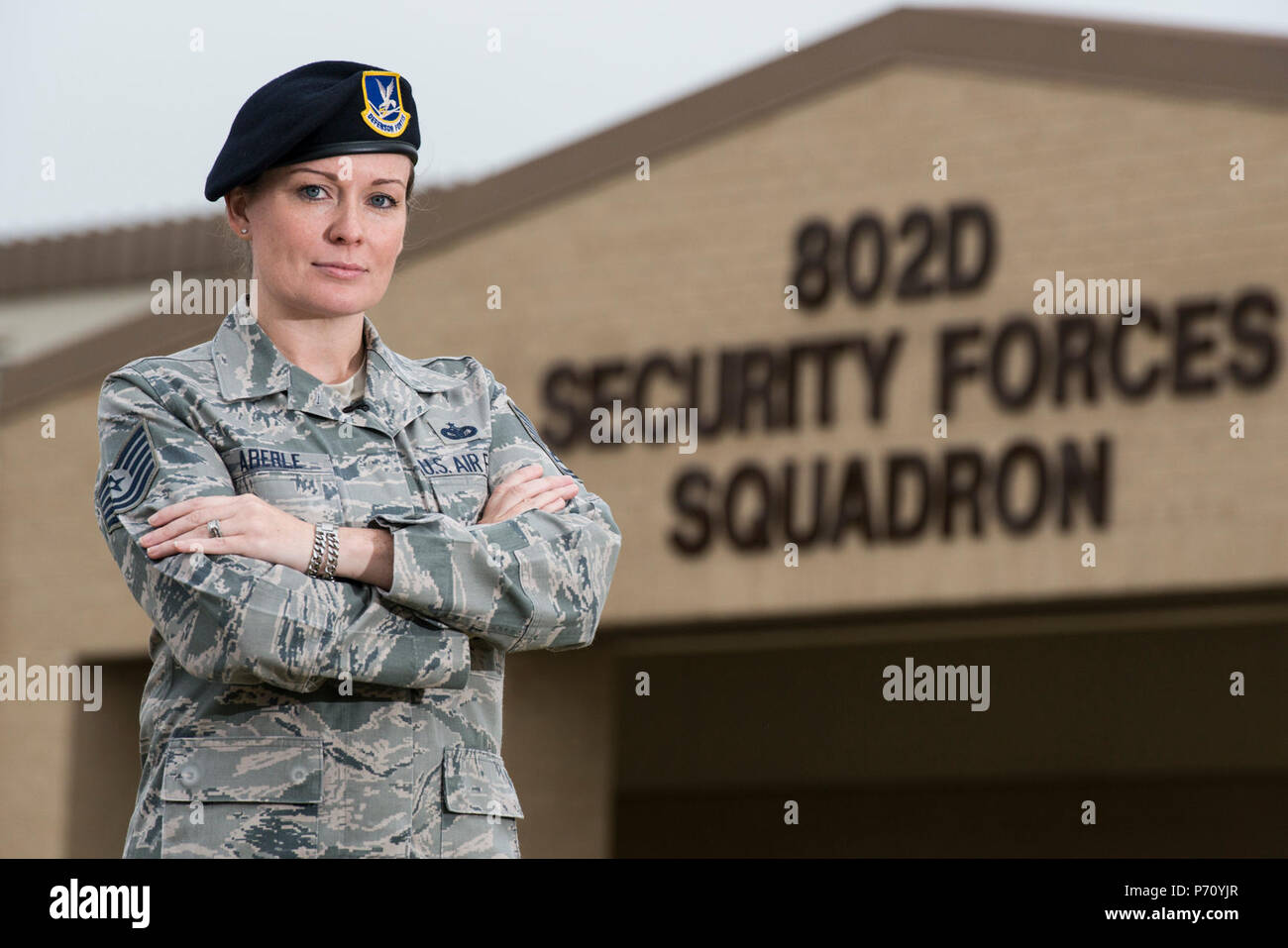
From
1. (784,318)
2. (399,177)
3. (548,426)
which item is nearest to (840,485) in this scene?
A: (784,318)

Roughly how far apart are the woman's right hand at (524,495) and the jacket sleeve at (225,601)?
0.32 m

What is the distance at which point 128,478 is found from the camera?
3.29 meters

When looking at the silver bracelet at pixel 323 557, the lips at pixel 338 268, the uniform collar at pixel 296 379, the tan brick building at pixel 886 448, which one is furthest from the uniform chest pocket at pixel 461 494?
the tan brick building at pixel 886 448

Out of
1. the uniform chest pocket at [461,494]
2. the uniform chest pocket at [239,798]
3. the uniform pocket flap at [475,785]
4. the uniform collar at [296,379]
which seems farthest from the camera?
the uniform chest pocket at [461,494]

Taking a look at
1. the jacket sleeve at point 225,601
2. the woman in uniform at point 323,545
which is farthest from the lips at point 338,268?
the jacket sleeve at point 225,601

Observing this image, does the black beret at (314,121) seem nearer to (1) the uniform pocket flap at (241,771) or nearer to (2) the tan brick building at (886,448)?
(1) the uniform pocket flap at (241,771)

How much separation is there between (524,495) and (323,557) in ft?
1.35

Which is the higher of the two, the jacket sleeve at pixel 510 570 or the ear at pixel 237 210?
the ear at pixel 237 210

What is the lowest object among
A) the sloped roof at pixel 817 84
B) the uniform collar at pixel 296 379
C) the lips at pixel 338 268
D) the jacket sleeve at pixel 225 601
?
the jacket sleeve at pixel 225 601

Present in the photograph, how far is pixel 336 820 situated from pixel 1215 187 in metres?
11.3

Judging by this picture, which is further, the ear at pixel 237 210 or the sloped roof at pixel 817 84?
the sloped roof at pixel 817 84

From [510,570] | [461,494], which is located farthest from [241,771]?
[461,494]

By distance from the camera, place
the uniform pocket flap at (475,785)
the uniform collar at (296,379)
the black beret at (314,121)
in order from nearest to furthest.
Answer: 1. the uniform pocket flap at (475,785)
2. the black beret at (314,121)
3. the uniform collar at (296,379)

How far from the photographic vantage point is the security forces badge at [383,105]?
130 inches
